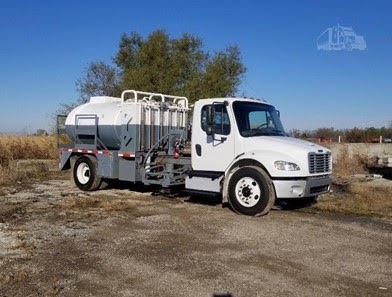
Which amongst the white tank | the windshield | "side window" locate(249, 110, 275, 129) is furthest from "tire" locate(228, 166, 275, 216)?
the white tank

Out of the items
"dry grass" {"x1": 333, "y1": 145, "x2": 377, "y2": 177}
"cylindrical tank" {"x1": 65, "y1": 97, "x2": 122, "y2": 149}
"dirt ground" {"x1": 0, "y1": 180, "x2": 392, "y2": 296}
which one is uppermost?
"cylindrical tank" {"x1": 65, "y1": 97, "x2": 122, "y2": 149}

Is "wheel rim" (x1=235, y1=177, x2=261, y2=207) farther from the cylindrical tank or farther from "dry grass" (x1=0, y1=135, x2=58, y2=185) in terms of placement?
"dry grass" (x1=0, y1=135, x2=58, y2=185)

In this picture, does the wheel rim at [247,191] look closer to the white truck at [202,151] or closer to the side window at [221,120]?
the white truck at [202,151]

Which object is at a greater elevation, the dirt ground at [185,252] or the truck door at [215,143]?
the truck door at [215,143]

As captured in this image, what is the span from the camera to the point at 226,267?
648cm

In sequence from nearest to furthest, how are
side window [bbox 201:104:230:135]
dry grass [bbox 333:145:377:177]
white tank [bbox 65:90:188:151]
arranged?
side window [bbox 201:104:230:135] → white tank [bbox 65:90:188:151] → dry grass [bbox 333:145:377:177]

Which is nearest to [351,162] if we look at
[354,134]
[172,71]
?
[172,71]

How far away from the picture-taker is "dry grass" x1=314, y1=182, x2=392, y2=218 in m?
11.6

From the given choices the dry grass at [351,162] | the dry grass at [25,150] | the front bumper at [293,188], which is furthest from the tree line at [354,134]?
the front bumper at [293,188]

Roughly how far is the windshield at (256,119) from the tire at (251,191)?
1.00 meters

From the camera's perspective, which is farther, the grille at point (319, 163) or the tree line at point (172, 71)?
the tree line at point (172, 71)

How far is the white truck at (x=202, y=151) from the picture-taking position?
402 inches

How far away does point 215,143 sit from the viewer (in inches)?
442

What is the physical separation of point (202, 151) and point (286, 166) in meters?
2.29
